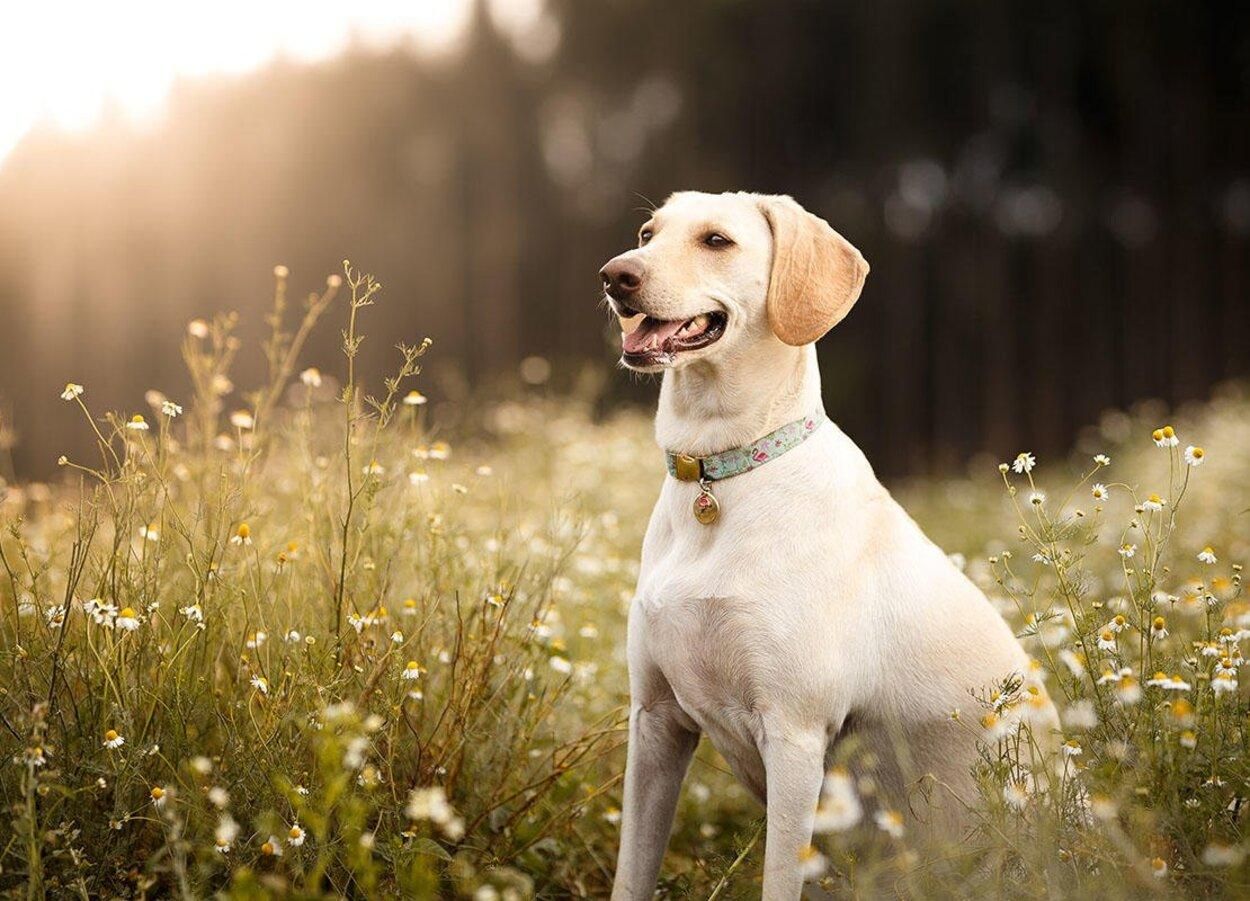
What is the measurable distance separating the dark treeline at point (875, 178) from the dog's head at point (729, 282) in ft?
30.3

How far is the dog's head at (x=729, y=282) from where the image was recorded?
277cm

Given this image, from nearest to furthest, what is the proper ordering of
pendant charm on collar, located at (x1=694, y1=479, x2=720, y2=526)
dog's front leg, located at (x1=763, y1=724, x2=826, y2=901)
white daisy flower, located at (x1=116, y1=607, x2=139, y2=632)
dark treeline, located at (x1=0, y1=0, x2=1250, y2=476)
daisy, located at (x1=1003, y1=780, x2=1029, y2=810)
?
daisy, located at (x1=1003, y1=780, x2=1029, y2=810)
white daisy flower, located at (x1=116, y1=607, x2=139, y2=632)
dog's front leg, located at (x1=763, y1=724, x2=826, y2=901)
pendant charm on collar, located at (x1=694, y1=479, x2=720, y2=526)
dark treeline, located at (x1=0, y1=0, x2=1250, y2=476)

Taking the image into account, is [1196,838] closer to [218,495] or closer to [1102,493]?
[1102,493]

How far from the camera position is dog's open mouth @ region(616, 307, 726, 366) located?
2.75m

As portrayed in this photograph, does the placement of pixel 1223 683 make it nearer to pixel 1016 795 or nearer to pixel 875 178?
pixel 1016 795

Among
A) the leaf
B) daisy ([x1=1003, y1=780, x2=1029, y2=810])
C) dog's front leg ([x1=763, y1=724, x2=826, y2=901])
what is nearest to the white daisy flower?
the leaf

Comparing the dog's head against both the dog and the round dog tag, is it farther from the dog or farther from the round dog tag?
the round dog tag

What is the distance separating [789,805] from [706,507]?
73 centimetres

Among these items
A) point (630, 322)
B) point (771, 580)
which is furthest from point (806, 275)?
point (771, 580)

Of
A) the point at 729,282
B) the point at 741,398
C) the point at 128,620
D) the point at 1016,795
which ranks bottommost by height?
the point at 1016,795

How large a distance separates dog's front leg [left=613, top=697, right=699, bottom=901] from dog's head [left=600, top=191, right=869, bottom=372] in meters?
0.93

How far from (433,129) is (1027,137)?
25.3 feet

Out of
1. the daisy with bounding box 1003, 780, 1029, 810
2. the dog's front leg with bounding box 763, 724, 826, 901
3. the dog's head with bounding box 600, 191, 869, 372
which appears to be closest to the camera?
the daisy with bounding box 1003, 780, 1029, 810

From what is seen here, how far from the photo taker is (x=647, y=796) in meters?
2.81
